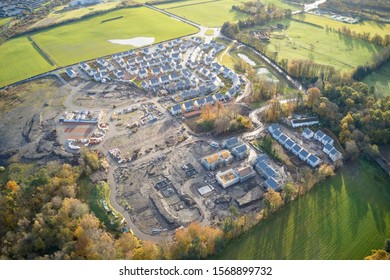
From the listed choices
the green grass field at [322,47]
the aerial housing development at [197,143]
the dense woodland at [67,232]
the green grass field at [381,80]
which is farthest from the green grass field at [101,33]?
the green grass field at [381,80]

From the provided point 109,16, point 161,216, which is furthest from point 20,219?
point 109,16

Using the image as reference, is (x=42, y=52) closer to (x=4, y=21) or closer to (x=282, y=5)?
(x=4, y=21)

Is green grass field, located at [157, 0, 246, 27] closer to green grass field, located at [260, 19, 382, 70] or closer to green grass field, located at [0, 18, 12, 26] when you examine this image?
green grass field, located at [260, 19, 382, 70]

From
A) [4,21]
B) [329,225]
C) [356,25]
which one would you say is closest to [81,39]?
[4,21]

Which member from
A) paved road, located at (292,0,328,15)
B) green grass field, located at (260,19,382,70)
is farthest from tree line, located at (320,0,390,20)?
green grass field, located at (260,19,382,70)

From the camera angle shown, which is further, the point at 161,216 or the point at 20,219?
the point at 161,216

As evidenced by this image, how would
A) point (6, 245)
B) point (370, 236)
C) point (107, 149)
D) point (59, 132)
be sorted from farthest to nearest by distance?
point (59, 132) → point (107, 149) → point (370, 236) → point (6, 245)

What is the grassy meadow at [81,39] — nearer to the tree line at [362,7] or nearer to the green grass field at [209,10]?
the green grass field at [209,10]

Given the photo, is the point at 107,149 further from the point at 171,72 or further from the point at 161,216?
the point at 171,72
